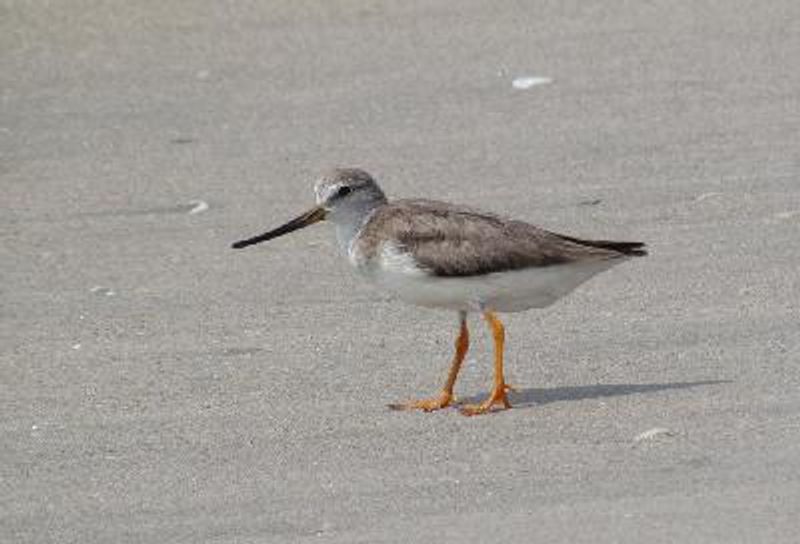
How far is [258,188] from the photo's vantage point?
36.7 feet

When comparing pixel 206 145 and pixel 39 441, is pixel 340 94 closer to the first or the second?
pixel 206 145

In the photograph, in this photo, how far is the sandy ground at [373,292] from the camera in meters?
6.95

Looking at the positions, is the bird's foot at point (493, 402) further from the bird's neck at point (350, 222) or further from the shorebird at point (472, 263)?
the bird's neck at point (350, 222)

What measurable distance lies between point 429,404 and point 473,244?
23.8 inches

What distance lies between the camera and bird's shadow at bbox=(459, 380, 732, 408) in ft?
26.2

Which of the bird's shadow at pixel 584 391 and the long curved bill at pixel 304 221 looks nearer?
the bird's shadow at pixel 584 391

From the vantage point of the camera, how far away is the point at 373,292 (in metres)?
9.60

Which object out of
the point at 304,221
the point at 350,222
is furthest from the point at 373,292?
the point at 350,222

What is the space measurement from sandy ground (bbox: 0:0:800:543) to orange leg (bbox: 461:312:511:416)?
103 mm

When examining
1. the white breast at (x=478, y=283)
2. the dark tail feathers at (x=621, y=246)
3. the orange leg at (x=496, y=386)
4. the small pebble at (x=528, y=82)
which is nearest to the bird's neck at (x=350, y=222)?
the white breast at (x=478, y=283)

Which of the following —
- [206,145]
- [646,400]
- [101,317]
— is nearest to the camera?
[646,400]

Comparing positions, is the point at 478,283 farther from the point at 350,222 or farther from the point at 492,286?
the point at 350,222

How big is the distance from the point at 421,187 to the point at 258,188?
83 cm

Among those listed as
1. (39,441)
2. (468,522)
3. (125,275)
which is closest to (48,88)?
(125,275)
